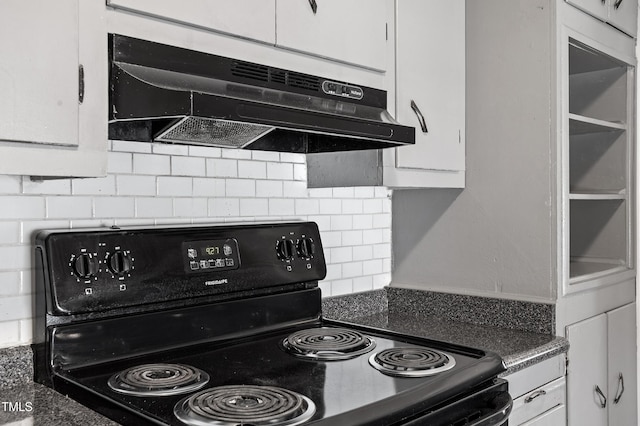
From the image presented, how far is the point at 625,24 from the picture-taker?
8.23 feet

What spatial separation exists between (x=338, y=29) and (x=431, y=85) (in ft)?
1.61

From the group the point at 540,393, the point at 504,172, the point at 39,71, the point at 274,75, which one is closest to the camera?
the point at 39,71

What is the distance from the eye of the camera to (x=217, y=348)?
174cm

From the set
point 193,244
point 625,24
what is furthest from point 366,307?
point 625,24

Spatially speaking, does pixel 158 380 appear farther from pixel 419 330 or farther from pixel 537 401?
pixel 537 401

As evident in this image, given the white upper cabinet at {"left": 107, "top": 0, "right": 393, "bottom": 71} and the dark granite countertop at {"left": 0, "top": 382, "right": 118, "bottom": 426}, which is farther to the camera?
the white upper cabinet at {"left": 107, "top": 0, "right": 393, "bottom": 71}

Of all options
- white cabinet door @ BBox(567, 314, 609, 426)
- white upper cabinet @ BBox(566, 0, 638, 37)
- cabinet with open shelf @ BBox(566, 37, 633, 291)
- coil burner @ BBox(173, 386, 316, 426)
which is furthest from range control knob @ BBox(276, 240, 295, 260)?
white upper cabinet @ BBox(566, 0, 638, 37)

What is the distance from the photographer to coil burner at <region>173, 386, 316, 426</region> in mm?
1156

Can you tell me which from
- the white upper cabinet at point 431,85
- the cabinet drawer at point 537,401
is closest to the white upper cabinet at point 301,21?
the white upper cabinet at point 431,85

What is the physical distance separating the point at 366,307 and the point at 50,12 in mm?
1599

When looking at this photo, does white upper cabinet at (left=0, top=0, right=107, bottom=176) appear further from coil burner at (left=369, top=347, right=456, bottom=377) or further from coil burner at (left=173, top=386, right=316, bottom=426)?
coil burner at (left=369, top=347, right=456, bottom=377)

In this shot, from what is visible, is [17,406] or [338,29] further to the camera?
[338,29]

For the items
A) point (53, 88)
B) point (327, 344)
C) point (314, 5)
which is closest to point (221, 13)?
point (314, 5)

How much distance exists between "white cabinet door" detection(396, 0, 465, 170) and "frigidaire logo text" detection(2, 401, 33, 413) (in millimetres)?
1255
